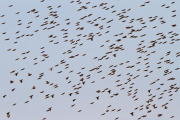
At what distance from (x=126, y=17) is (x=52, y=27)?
281 inches

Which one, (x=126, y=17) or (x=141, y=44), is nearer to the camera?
(x=126, y=17)

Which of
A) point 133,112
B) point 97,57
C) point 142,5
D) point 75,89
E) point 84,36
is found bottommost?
point 133,112

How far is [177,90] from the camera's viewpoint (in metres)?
47.8

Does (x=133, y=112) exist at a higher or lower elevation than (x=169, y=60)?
lower

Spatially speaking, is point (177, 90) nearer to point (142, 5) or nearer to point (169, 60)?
point (169, 60)

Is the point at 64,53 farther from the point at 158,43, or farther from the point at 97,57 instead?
the point at 158,43

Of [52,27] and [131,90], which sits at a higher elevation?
[52,27]

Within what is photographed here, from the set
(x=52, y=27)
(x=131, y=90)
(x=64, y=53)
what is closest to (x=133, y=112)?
(x=131, y=90)

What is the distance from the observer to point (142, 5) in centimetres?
4025

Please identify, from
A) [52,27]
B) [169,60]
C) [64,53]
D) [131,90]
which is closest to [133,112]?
[131,90]

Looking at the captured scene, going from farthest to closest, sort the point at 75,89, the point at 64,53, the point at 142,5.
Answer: the point at 75,89 < the point at 64,53 < the point at 142,5

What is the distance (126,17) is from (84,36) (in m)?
4.42

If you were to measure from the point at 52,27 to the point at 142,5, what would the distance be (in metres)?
8.52

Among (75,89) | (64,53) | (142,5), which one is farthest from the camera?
(75,89)
